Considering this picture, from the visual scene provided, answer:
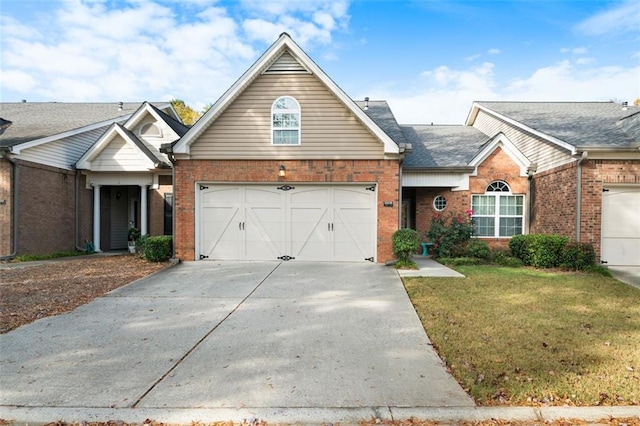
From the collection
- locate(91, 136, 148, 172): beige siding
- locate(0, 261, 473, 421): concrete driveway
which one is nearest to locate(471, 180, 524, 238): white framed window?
locate(0, 261, 473, 421): concrete driveway

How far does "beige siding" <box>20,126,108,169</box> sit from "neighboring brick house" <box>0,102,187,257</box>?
3cm

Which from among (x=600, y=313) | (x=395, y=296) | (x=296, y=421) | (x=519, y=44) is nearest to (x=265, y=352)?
(x=296, y=421)

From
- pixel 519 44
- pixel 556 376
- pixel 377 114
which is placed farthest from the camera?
pixel 377 114

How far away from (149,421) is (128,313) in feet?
11.5

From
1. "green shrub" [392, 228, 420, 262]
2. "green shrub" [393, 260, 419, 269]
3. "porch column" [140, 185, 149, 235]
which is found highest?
"porch column" [140, 185, 149, 235]

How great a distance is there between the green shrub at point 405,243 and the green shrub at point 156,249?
6920 mm

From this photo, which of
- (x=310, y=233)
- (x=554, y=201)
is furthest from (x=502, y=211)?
(x=310, y=233)

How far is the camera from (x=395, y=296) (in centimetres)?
707

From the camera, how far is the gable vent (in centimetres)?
1070

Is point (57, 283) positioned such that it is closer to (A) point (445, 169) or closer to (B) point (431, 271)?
(B) point (431, 271)

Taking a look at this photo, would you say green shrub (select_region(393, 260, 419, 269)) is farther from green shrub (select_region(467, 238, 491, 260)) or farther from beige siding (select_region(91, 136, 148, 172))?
beige siding (select_region(91, 136, 148, 172))

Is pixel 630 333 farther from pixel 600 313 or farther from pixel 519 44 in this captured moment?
pixel 519 44

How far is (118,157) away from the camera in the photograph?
45.5 ft

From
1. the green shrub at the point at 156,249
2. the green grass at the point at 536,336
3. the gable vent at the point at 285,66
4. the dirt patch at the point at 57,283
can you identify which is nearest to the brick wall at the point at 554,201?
the green grass at the point at 536,336
